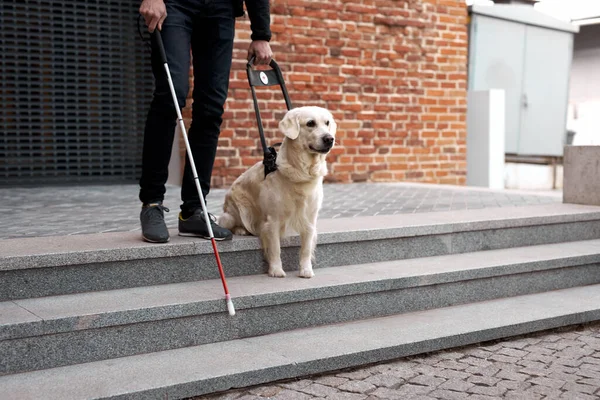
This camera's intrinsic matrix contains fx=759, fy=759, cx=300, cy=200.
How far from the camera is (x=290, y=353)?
350cm

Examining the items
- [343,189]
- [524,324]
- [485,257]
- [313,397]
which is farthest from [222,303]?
[343,189]

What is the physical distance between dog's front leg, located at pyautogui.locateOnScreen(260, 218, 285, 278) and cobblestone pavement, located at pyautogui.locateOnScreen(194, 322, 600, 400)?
820 millimetres

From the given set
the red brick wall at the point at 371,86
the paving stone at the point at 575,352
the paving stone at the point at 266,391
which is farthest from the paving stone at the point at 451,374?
the red brick wall at the point at 371,86

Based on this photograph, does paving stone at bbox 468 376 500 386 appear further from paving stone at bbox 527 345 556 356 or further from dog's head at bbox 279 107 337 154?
dog's head at bbox 279 107 337 154

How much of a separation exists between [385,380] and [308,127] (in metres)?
1.34

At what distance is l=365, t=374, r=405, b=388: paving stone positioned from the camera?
11.1 ft

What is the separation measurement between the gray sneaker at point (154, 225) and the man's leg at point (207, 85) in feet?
0.68

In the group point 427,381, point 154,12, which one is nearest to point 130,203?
point 154,12

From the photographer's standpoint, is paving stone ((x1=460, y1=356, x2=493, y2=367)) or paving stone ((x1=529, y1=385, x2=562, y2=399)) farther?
paving stone ((x1=460, y1=356, x2=493, y2=367))

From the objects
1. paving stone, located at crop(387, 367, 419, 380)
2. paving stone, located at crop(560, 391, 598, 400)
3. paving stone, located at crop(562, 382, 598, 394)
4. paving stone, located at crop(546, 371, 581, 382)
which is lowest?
paving stone, located at crop(560, 391, 598, 400)

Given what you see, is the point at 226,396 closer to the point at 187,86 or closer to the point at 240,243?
the point at 240,243

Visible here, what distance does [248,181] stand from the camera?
170 inches

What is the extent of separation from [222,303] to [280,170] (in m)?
0.82

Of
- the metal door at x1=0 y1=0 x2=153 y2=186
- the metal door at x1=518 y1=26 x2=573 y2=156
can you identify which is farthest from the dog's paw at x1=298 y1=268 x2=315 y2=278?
the metal door at x1=518 y1=26 x2=573 y2=156
